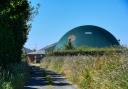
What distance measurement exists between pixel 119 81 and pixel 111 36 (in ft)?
311

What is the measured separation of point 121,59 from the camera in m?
19.0

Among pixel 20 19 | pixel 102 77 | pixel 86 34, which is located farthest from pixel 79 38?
pixel 102 77

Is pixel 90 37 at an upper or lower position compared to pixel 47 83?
upper

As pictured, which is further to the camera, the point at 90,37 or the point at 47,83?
the point at 90,37

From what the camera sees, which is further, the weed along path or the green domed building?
the green domed building

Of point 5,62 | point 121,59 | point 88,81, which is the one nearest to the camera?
point 121,59

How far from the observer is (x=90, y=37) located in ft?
360

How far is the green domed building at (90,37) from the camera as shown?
107 meters

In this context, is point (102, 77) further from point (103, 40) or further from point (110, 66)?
point (103, 40)

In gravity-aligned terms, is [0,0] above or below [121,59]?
above

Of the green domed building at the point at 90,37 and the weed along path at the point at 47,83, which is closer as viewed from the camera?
the weed along path at the point at 47,83

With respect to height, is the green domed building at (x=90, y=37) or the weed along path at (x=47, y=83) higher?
the green domed building at (x=90, y=37)

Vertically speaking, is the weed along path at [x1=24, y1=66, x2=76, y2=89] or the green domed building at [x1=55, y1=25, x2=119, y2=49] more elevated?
the green domed building at [x1=55, y1=25, x2=119, y2=49]

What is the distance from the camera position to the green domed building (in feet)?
350
